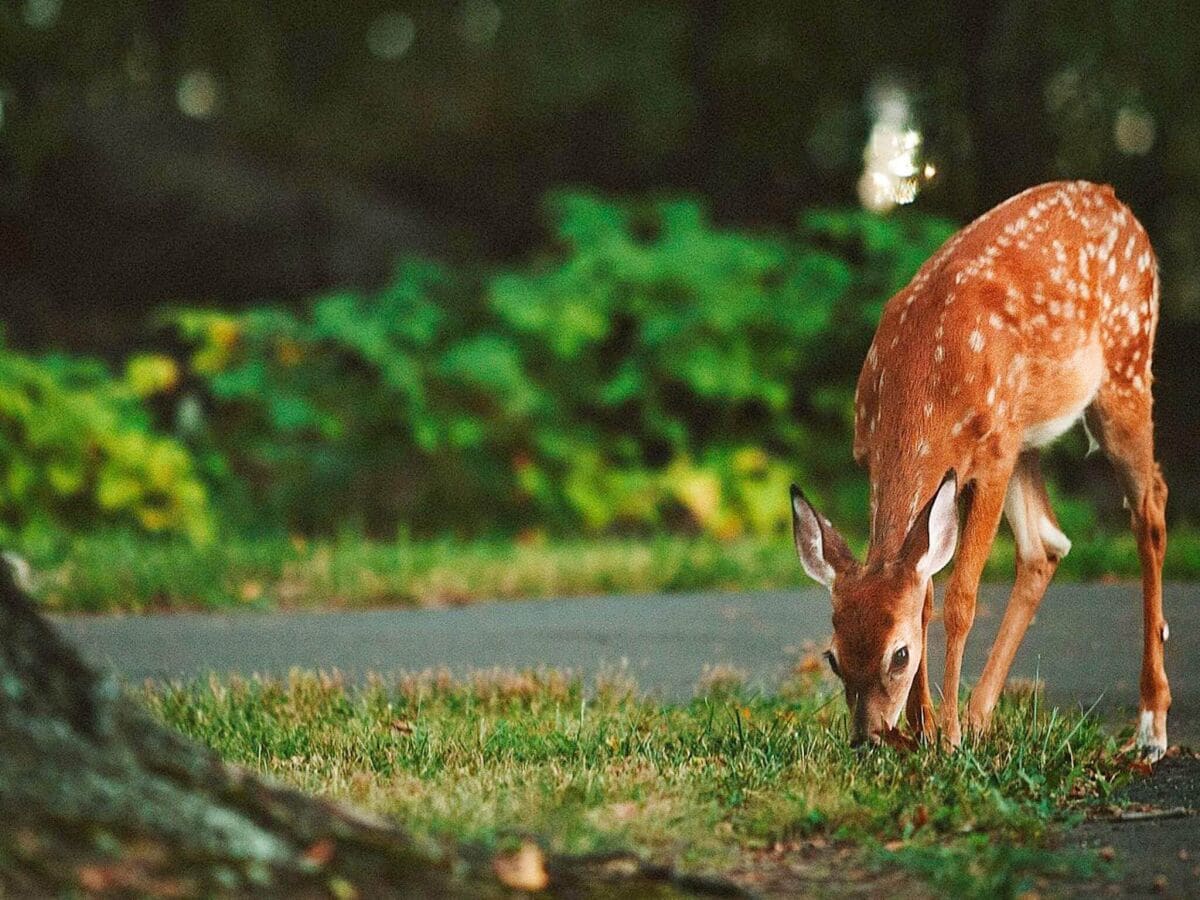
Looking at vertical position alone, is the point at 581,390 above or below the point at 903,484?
above

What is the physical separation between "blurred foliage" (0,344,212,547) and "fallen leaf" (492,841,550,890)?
6857 millimetres

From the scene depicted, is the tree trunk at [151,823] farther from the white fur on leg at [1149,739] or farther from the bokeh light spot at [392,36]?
the bokeh light spot at [392,36]

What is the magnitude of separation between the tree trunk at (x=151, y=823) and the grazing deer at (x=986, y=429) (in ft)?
5.13

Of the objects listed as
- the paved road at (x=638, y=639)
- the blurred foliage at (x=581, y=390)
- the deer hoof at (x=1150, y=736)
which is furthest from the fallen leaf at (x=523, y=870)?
the blurred foliage at (x=581, y=390)

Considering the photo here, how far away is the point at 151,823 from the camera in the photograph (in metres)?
2.98

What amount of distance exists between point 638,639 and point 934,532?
2598 mm

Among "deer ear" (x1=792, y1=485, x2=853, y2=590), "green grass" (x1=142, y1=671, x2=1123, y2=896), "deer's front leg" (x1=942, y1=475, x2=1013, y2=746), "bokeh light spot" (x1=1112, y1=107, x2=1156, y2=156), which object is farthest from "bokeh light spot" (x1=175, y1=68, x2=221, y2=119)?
"deer ear" (x1=792, y1=485, x2=853, y2=590)

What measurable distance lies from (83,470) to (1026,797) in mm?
7098

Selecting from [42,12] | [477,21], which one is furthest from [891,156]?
[477,21]

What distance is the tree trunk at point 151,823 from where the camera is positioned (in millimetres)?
2881

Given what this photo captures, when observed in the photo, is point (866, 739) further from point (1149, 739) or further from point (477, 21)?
point (477, 21)

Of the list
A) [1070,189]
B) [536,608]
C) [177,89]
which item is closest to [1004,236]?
[1070,189]

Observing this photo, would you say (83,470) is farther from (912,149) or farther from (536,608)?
(912,149)

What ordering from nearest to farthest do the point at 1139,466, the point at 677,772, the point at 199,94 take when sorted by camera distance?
the point at 677,772 < the point at 1139,466 < the point at 199,94
